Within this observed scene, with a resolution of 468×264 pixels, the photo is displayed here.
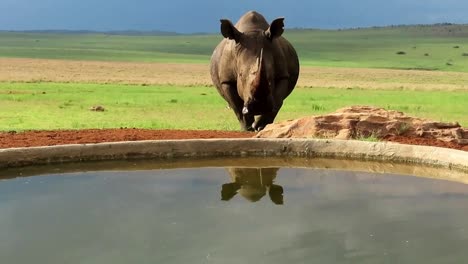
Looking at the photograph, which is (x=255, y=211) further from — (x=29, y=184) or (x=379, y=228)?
(x=29, y=184)

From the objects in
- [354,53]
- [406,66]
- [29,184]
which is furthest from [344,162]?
[354,53]

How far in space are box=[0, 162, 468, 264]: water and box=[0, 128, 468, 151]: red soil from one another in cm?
216

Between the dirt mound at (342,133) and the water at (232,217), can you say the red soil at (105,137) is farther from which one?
the water at (232,217)

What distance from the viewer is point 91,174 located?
9.02 m

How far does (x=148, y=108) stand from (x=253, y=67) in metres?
9.29

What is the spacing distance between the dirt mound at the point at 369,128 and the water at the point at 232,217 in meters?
1.93

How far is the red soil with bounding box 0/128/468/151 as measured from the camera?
1095 cm

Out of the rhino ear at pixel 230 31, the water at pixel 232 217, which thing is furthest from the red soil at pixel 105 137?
the water at pixel 232 217

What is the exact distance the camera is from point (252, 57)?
1157cm

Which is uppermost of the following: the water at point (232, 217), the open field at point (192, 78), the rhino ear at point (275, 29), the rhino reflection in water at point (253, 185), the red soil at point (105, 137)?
the rhino ear at point (275, 29)

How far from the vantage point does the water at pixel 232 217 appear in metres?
5.77

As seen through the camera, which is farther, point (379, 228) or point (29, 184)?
point (29, 184)

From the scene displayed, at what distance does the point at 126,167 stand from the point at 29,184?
1361 millimetres

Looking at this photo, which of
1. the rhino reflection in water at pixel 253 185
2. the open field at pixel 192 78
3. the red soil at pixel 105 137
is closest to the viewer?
the rhino reflection in water at pixel 253 185
